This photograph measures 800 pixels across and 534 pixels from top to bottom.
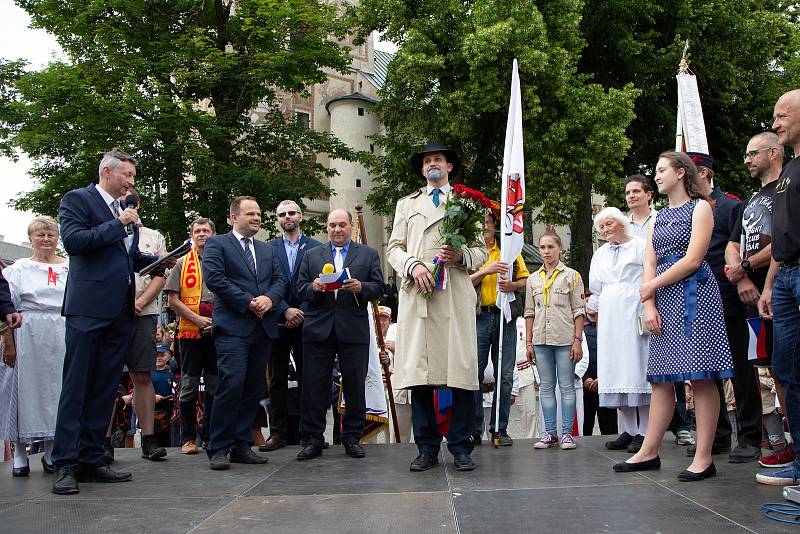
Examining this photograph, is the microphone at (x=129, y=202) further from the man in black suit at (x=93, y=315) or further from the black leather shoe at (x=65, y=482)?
the black leather shoe at (x=65, y=482)

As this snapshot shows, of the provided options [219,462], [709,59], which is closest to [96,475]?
[219,462]

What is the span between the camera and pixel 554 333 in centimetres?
719

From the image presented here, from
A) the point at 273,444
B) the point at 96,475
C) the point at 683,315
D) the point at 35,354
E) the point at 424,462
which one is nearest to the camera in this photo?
the point at 683,315

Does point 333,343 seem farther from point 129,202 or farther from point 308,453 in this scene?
point 129,202

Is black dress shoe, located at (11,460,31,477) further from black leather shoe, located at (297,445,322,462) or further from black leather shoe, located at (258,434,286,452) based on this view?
black leather shoe, located at (297,445,322,462)

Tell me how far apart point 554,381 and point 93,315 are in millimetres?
4304

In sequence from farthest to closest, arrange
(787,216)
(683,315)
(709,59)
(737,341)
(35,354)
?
(709,59), (35,354), (737,341), (683,315), (787,216)

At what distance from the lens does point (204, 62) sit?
21.6 m

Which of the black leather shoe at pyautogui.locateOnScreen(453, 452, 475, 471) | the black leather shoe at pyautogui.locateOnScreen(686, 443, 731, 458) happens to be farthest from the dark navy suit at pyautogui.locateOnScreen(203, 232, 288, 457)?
the black leather shoe at pyautogui.locateOnScreen(686, 443, 731, 458)

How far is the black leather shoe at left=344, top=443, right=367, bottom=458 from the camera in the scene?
6734 mm

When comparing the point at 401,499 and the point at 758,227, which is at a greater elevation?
the point at 758,227

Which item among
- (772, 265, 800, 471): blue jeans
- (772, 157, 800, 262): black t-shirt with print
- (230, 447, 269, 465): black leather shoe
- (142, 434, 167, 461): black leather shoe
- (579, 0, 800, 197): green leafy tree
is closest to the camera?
(772, 157, 800, 262): black t-shirt with print

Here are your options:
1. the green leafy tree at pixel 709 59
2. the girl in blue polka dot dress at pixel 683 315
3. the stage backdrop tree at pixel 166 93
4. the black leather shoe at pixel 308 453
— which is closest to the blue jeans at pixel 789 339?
the girl in blue polka dot dress at pixel 683 315

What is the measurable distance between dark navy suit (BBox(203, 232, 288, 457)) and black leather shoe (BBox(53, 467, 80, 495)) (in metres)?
1.21
